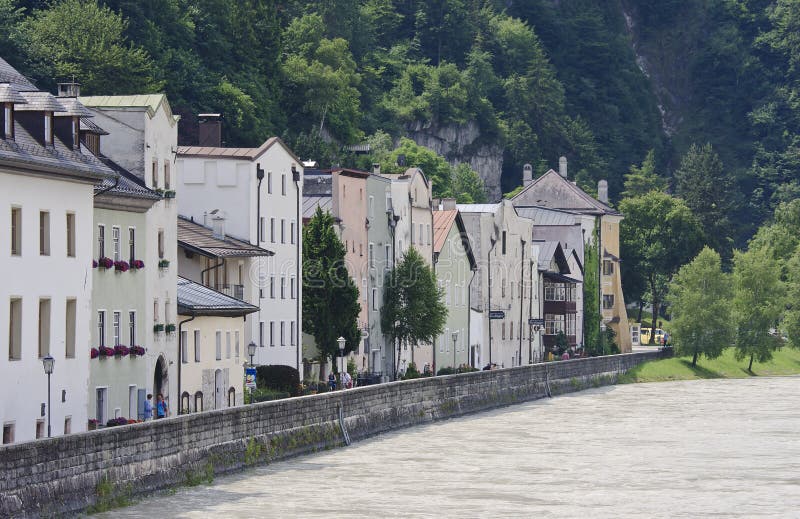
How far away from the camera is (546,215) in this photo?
138 meters

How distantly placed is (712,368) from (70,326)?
271 ft

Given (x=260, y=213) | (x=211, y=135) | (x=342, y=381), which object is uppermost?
(x=211, y=135)

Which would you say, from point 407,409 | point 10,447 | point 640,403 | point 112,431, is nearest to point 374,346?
point 640,403

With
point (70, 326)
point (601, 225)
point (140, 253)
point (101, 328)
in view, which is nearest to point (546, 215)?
point (601, 225)

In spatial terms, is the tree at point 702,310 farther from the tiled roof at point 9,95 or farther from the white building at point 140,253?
the tiled roof at point 9,95

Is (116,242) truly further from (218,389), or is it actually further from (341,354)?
(341,354)

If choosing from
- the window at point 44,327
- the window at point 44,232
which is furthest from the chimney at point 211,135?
the window at point 44,327

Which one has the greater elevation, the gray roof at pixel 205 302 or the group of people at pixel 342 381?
the gray roof at pixel 205 302

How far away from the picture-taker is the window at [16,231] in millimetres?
46469

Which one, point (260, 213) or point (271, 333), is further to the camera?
point (271, 333)

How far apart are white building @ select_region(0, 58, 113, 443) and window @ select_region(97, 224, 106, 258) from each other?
180 inches

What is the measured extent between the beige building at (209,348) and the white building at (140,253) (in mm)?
1292

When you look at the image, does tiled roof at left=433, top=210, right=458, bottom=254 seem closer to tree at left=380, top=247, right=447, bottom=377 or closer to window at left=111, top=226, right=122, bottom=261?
tree at left=380, top=247, right=447, bottom=377

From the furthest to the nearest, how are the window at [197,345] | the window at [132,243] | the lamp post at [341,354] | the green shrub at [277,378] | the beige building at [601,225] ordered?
the beige building at [601,225], the lamp post at [341,354], the green shrub at [277,378], the window at [197,345], the window at [132,243]
